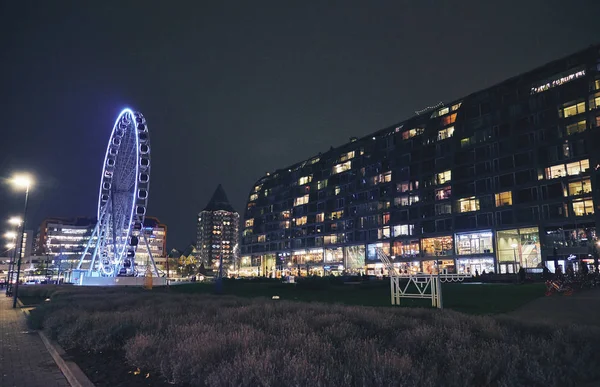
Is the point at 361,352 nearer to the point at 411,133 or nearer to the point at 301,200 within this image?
the point at 411,133

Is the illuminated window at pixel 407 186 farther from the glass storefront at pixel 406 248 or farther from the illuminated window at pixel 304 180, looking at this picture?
the illuminated window at pixel 304 180

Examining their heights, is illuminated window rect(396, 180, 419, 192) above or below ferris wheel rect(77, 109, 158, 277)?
above

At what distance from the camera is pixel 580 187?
70.2m

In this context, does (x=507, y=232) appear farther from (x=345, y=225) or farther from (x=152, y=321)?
(x=152, y=321)

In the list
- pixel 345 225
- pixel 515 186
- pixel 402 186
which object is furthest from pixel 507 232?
pixel 345 225

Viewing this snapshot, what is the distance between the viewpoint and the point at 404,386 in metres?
5.73

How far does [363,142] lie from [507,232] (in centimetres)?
4697

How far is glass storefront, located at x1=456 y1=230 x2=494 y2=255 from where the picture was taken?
3221 inches

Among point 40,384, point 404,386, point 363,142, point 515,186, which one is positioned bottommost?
point 40,384

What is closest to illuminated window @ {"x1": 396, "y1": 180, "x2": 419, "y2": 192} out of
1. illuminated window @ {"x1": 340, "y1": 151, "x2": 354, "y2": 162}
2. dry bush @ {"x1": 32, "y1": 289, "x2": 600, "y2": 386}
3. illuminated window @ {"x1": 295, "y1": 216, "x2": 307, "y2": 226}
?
illuminated window @ {"x1": 340, "y1": 151, "x2": 354, "y2": 162}

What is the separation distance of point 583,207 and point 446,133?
3114 centimetres

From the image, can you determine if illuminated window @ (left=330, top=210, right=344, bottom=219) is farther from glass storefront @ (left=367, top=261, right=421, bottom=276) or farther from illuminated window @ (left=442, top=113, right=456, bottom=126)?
illuminated window @ (left=442, top=113, right=456, bottom=126)

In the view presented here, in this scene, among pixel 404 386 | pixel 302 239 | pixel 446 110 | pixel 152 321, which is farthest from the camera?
pixel 302 239

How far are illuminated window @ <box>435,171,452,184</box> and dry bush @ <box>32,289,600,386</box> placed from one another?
3259 inches
